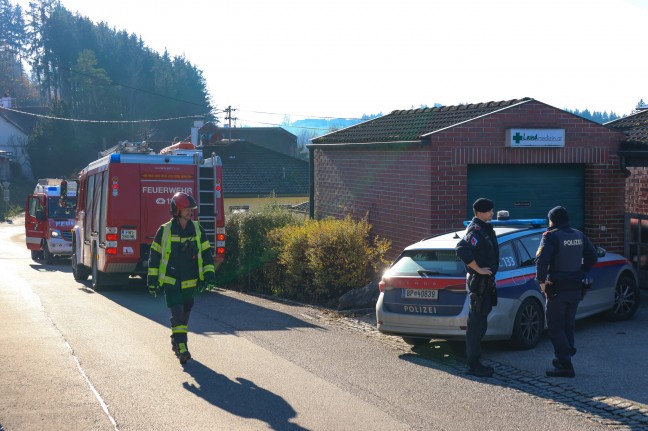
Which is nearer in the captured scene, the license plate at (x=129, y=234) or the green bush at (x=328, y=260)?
the green bush at (x=328, y=260)

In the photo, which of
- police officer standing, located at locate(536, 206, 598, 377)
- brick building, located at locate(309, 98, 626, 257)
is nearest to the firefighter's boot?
police officer standing, located at locate(536, 206, 598, 377)

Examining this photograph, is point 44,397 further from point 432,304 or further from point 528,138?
point 528,138

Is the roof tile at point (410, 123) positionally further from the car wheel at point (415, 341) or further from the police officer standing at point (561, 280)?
the police officer standing at point (561, 280)

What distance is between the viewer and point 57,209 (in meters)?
31.7

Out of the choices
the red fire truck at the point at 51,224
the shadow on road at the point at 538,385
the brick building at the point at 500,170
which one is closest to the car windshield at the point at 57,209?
the red fire truck at the point at 51,224

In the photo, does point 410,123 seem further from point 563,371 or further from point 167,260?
point 563,371

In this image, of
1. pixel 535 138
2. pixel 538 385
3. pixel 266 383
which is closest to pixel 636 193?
pixel 535 138

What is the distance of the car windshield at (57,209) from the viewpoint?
3150 cm

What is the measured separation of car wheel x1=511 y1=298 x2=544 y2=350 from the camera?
34.7 feet

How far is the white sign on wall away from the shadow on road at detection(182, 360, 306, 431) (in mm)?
8557

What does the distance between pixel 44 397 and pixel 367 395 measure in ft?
9.97

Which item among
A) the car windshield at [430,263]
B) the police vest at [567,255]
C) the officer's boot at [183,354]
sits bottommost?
the officer's boot at [183,354]

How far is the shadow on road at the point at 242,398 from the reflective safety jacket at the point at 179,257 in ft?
3.61

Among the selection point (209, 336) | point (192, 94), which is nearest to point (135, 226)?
point (209, 336)
